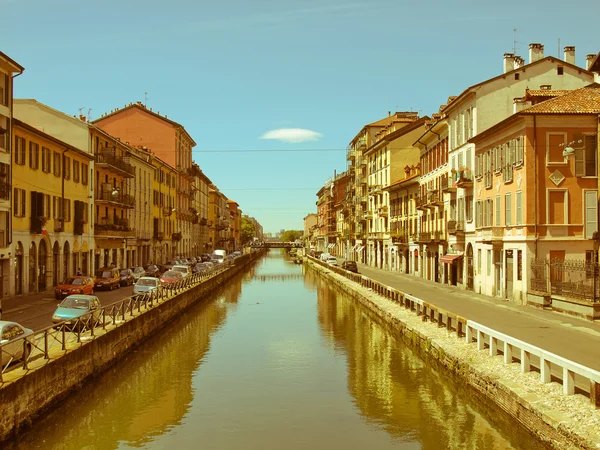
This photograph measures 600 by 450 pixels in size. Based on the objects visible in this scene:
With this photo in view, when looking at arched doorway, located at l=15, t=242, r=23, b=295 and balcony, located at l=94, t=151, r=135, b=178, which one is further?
balcony, located at l=94, t=151, r=135, b=178

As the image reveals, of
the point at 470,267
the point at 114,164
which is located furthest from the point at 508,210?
the point at 114,164

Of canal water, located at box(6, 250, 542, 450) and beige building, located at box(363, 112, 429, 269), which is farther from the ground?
beige building, located at box(363, 112, 429, 269)

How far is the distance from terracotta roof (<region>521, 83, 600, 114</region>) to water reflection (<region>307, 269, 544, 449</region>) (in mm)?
13277

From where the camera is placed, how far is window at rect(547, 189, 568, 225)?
105 feet

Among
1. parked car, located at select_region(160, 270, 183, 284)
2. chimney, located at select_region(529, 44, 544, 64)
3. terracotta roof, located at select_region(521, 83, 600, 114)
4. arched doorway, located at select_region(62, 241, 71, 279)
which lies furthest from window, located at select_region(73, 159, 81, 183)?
chimney, located at select_region(529, 44, 544, 64)

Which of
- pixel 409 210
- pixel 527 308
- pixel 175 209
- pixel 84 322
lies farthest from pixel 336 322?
pixel 175 209

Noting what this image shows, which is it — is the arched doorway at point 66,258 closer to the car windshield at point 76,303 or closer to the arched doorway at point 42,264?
the arched doorway at point 42,264

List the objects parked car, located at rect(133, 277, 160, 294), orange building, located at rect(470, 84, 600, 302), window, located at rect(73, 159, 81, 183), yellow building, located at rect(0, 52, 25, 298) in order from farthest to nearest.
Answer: window, located at rect(73, 159, 81, 183) → parked car, located at rect(133, 277, 160, 294) → yellow building, located at rect(0, 52, 25, 298) → orange building, located at rect(470, 84, 600, 302)

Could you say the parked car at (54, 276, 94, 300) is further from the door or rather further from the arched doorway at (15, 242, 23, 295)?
the door

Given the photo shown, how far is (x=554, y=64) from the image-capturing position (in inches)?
1593

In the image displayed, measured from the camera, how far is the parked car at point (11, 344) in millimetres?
14587

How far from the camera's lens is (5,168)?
34.6m

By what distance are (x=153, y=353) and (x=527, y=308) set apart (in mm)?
17922

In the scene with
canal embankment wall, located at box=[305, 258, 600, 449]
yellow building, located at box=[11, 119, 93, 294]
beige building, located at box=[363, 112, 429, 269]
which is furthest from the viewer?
beige building, located at box=[363, 112, 429, 269]
